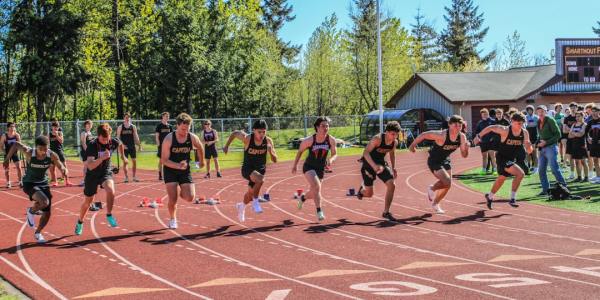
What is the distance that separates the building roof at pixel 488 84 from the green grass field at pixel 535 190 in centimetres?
2409

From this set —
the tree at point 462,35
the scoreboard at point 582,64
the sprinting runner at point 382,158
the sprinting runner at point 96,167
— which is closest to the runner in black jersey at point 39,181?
the sprinting runner at point 96,167

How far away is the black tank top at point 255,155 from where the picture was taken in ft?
41.8

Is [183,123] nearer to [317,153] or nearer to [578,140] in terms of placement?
[317,153]

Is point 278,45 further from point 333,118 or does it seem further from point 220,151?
point 220,151

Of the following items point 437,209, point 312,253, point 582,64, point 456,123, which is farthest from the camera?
point 582,64

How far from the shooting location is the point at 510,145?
13.7 m

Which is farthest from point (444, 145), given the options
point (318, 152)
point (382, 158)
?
Answer: point (318, 152)

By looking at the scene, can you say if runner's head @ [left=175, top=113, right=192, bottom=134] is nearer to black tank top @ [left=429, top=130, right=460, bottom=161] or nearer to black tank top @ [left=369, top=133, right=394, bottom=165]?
black tank top @ [left=369, top=133, right=394, bottom=165]

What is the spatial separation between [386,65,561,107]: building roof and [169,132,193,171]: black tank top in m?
34.6

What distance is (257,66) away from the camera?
5409 centimetres

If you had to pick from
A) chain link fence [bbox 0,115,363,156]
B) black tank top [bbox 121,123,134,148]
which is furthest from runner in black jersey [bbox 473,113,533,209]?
chain link fence [bbox 0,115,363,156]

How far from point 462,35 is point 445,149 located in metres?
80.9

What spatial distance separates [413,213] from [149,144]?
86.6ft

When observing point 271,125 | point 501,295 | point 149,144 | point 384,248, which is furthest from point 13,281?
point 271,125
